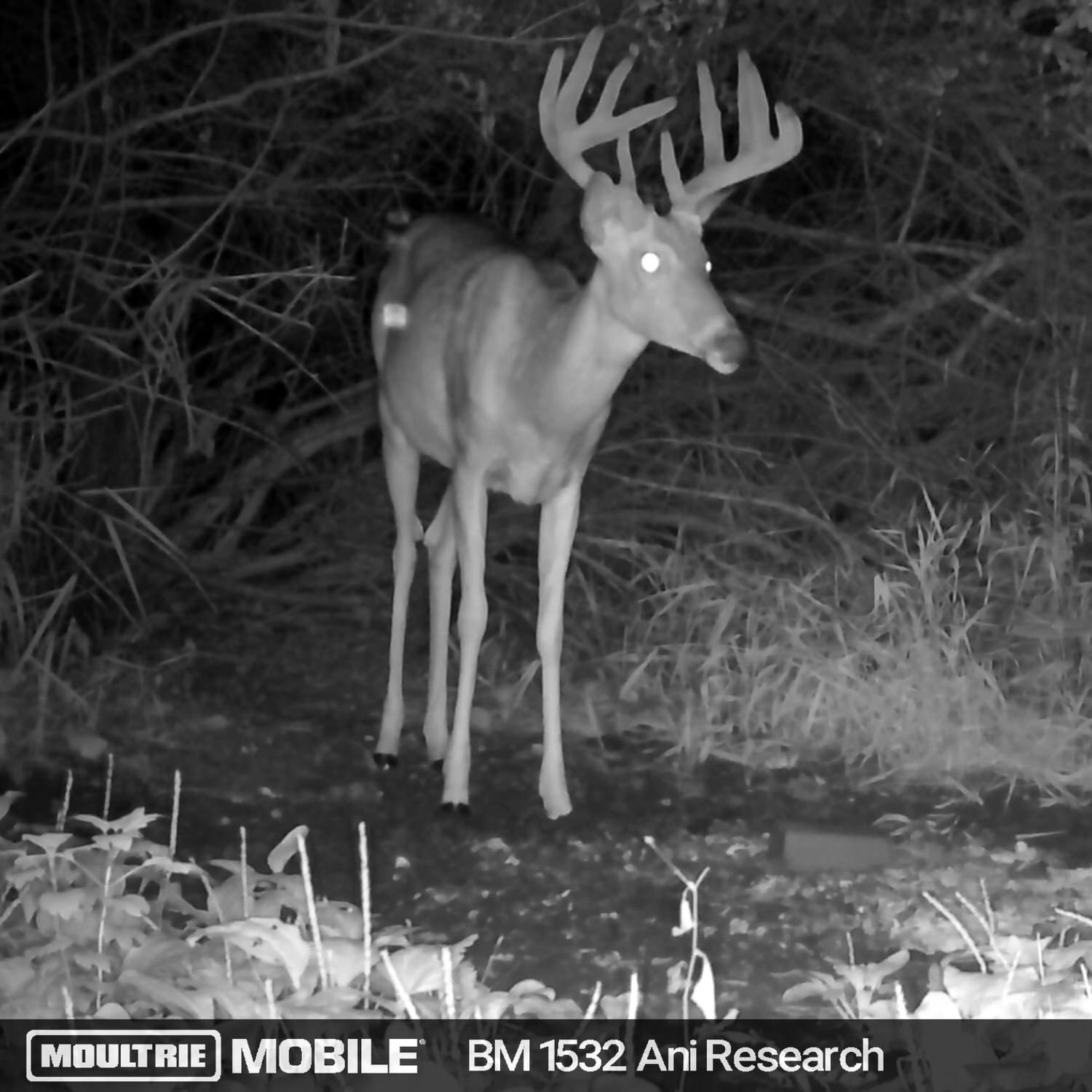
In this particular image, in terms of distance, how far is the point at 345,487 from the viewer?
24.5 ft

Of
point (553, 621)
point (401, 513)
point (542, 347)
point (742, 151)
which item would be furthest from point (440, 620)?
point (742, 151)

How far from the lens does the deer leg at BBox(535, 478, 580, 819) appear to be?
5.41 m

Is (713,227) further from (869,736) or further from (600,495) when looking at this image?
(869,736)

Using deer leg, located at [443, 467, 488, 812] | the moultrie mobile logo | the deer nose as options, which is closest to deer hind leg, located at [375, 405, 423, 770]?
deer leg, located at [443, 467, 488, 812]

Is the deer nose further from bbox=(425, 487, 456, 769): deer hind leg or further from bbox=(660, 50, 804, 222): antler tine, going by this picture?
bbox=(425, 487, 456, 769): deer hind leg

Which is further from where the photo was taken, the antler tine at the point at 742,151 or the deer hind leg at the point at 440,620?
the deer hind leg at the point at 440,620

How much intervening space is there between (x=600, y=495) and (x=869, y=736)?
1.79 metres

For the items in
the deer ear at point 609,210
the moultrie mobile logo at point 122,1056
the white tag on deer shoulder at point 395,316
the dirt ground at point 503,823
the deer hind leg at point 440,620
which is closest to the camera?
the moultrie mobile logo at point 122,1056

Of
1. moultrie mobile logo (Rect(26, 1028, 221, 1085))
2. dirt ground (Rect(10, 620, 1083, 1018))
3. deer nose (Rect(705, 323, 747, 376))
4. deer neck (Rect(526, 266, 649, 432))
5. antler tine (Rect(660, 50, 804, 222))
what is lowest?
moultrie mobile logo (Rect(26, 1028, 221, 1085))

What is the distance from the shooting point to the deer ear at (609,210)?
4.92 m

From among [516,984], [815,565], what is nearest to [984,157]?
[815,565]

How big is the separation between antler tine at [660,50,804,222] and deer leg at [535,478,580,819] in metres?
0.97

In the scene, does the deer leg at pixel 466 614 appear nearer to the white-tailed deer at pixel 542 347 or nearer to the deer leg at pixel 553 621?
the white-tailed deer at pixel 542 347

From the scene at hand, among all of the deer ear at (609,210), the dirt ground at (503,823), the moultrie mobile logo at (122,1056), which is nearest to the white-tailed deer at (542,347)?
the deer ear at (609,210)
